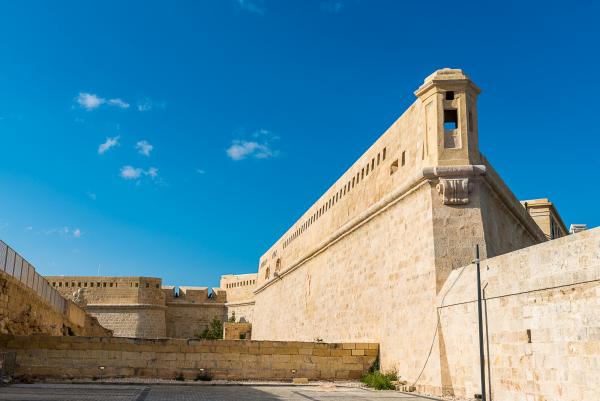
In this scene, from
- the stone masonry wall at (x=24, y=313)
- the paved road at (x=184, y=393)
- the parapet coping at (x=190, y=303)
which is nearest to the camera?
the paved road at (x=184, y=393)

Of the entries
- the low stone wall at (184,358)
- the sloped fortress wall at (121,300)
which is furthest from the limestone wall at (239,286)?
the low stone wall at (184,358)

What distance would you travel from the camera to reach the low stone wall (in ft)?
41.4

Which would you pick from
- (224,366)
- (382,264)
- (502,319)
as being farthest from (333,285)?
(502,319)

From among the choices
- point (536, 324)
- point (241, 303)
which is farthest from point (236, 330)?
point (536, 324)

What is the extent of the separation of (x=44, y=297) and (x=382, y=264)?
362 inches

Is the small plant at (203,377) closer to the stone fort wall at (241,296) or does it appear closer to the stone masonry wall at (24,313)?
the stone masonry wall at (24,313)

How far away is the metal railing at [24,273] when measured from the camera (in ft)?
39.2

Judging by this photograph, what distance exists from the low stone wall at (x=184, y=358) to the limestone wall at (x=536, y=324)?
12.4 feet

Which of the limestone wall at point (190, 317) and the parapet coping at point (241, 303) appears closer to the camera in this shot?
the parapet coping at point (241, 303)

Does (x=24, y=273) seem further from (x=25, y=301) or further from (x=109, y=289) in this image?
(x=109, y=289)

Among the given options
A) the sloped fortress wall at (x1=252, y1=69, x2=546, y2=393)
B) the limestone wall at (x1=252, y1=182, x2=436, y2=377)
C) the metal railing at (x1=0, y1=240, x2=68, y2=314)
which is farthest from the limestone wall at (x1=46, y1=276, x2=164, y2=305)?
the sloped fortress wall at (x1=252, y1=69, x2=546, y2=393)

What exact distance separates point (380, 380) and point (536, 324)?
4.84 meters

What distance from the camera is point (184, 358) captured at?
1338 centimetres

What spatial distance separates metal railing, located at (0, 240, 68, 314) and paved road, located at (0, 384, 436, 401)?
2642 millimetres
